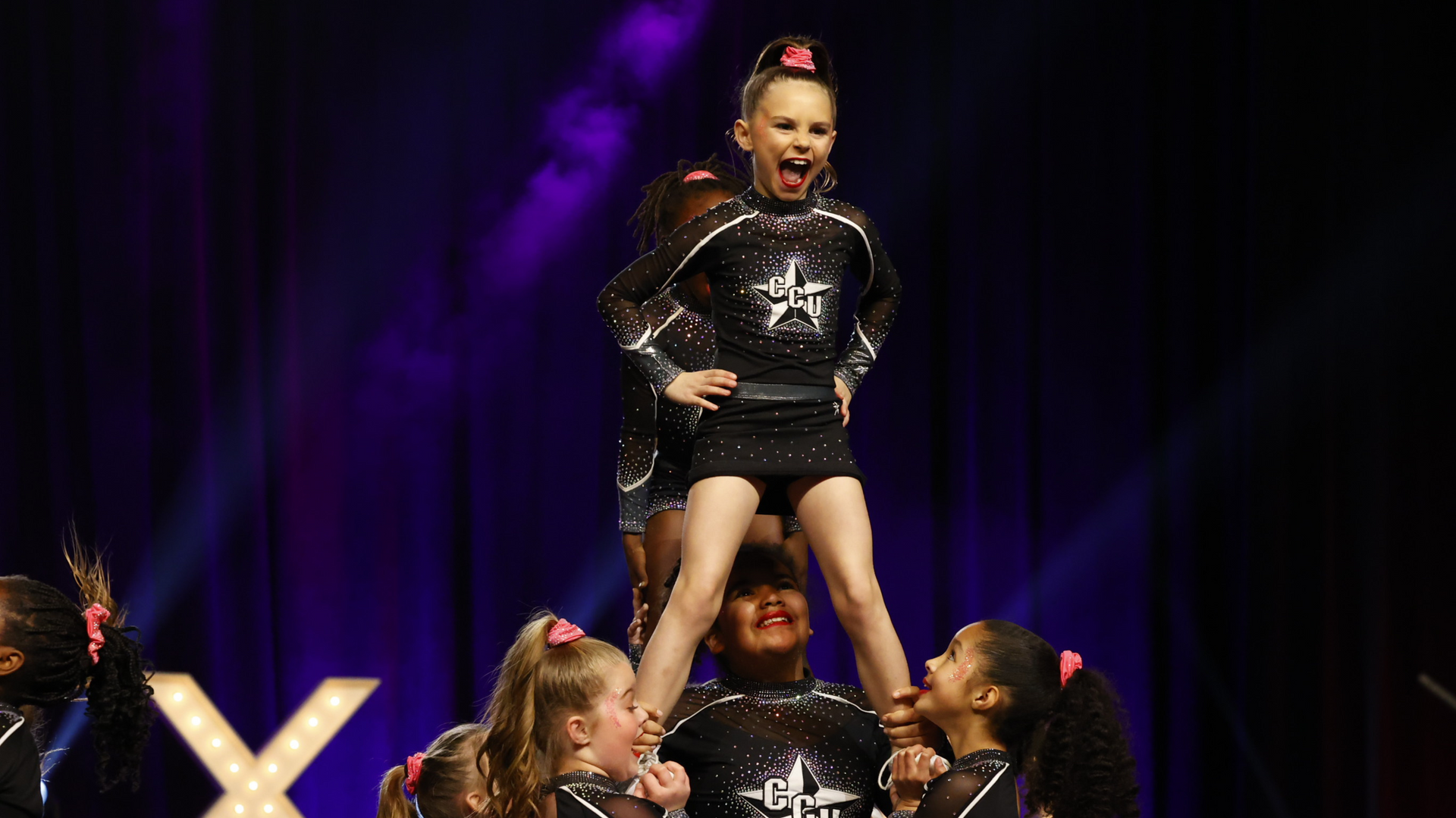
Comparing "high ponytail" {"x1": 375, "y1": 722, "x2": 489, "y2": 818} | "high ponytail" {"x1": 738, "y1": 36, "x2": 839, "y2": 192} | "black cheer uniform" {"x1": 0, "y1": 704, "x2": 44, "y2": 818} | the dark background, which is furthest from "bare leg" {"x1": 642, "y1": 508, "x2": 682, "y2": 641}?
the dark background

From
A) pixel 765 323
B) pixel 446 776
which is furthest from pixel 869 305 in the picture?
pixel 446 776

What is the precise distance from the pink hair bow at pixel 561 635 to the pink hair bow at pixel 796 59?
1116 millimetres

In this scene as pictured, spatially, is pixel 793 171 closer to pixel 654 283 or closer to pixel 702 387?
pixel 654 283

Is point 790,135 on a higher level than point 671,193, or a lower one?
higher

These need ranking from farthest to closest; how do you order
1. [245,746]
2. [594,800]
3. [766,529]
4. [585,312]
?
1. [585,312]
2. [245,746]
3. [766,529]
4. [594,800]

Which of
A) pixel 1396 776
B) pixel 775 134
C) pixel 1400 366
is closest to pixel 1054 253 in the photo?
pixel 1400 366

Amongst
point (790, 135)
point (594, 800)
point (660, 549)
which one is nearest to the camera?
point (594, 800)

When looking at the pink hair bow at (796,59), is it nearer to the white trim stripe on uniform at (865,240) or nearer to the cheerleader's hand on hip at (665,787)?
the white trim stripe on uniform at (865,240)

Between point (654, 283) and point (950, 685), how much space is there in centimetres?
93

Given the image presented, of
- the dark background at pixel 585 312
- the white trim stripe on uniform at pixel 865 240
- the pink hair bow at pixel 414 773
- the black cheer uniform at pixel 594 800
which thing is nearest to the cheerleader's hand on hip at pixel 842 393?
the white trim stripe on uniform at pixel 865 240

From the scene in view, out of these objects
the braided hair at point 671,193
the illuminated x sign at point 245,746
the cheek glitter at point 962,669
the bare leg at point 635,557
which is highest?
the braided hair at point 671,193

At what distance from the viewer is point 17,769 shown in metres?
2.22

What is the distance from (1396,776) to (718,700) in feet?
10.7

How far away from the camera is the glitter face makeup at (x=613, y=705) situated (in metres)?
2.26
